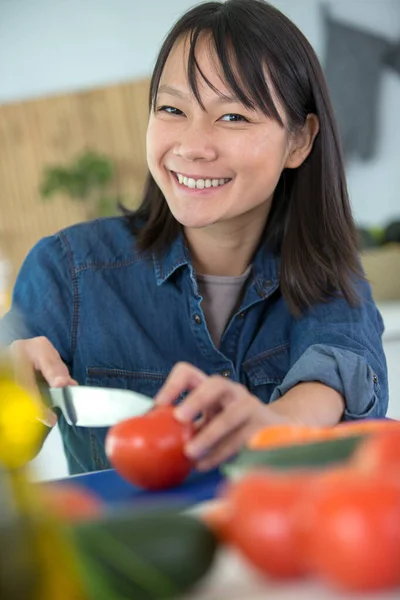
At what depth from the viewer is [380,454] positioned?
1.45 feet

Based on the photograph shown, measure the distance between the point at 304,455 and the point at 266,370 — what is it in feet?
2.49

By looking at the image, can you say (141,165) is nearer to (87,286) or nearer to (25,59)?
(25,59)

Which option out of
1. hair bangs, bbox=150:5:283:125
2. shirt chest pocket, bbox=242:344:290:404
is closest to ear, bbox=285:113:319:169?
hair bangs, bbox=150:5:283:125

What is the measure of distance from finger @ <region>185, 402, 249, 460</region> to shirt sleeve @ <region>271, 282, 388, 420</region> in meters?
0.29

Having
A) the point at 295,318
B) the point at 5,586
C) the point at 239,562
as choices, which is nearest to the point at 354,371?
the point at 295,318

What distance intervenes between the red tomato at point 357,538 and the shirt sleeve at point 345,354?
671 mm

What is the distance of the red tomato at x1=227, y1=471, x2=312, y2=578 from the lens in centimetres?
38

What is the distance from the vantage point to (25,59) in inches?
165

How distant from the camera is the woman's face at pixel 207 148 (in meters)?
1.14

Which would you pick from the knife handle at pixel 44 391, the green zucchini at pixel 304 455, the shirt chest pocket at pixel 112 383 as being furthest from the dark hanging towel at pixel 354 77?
the green zucchini at pixel 304 455

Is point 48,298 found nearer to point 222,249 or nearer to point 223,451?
point 222,249

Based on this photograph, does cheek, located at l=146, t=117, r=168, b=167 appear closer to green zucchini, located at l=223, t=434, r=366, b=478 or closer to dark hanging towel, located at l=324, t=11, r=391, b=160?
green zucchini, located at l=223, t=434, r=366, b=478

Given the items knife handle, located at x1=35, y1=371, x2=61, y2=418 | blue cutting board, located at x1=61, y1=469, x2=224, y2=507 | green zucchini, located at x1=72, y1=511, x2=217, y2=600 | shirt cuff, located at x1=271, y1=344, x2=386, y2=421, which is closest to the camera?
green zucchini, located at x1=72, y1=511, x2=217, y2=600

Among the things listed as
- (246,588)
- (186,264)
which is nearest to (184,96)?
(186,264)
